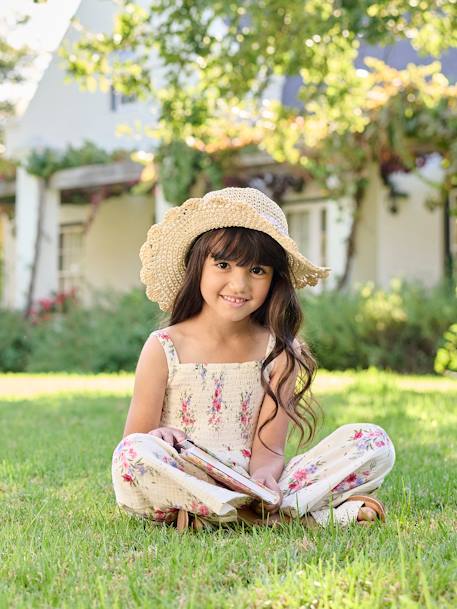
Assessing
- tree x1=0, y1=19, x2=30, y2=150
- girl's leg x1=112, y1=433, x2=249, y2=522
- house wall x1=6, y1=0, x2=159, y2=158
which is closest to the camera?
girl's leg x1=112, y1=433, x2=249, y2=522

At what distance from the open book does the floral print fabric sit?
3cm

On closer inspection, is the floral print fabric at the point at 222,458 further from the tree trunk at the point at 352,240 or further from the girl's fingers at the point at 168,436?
the tree trunk at the point at 352,240

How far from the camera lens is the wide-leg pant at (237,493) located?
337 centimetres

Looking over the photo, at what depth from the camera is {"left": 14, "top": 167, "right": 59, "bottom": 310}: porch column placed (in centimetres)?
1689

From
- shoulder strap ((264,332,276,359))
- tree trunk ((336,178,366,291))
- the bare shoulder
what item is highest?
tree trunk ((336,178,366,291))

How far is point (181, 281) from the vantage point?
13.7 ft

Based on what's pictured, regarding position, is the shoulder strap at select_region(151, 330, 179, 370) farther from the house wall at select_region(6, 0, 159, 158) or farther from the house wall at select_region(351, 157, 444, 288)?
the house wall at select_region(6, 0, 159, 158)

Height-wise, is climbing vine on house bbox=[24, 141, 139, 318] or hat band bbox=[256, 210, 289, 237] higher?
climbing vine on house bbox=[24, 141, 139, 318]

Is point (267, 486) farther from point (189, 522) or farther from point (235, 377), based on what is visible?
point (235, 377)

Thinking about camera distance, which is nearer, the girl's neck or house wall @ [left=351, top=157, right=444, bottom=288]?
the girl's neck

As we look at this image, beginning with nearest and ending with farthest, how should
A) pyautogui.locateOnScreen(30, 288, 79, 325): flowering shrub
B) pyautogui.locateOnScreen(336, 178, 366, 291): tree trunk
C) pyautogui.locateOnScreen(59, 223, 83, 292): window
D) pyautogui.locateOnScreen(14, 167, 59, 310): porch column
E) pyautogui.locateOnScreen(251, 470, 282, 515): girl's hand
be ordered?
pyautogui.locateOnScreen(251, 470, 282, 515): girl's hand, pyautogui.locateOnScreen(336, 178, 366, 291): tree trunk, pyautogui.locateOnScreen(30, 288, 79, 325): flowering shrub, pyautogui.locateOnScreen(14, 167, 59, 310): porch column, pyautogui.locateOnScreen(59, 223, 83, 292): window

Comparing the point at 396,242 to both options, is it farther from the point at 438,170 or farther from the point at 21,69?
the point at 21,69

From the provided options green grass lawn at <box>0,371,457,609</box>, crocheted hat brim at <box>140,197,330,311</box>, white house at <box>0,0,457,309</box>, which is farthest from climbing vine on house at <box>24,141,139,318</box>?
crocheted hat brim at <box>140,197,330,311</box>

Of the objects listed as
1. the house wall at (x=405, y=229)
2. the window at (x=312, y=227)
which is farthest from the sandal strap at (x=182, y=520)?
the window at (x=312, y=227)
